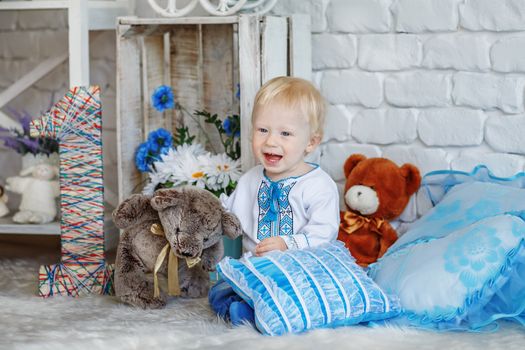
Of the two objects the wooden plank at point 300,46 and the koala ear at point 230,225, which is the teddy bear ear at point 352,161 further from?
the koala ear at point 230,225

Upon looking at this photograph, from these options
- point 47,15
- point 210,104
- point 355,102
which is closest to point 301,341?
point 355,102

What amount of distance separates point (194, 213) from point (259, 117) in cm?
27

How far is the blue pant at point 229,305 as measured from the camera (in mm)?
1604

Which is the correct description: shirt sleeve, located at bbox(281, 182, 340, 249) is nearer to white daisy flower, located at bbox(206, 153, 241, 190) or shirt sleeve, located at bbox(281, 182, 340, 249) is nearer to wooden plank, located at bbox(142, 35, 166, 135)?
white daisy flower, located at bbox(206, 153, 241, 190)

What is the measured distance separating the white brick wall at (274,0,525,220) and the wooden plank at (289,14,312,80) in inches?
2.1

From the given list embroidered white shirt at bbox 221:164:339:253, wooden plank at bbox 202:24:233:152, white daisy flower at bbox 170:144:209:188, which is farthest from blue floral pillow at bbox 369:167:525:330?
wooden plank at bbox 202:24:233:152

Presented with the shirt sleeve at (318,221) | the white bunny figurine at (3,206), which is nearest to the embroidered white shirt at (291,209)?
the shirt sleeve at (318,221)

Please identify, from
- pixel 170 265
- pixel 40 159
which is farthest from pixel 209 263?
pixel 40 159

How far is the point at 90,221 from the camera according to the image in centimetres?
197

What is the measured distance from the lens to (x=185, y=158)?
2.08 metres

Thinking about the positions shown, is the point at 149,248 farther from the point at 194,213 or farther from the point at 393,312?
the point at 393,312

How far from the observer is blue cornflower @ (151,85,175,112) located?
2.15m

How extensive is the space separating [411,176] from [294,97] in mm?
440

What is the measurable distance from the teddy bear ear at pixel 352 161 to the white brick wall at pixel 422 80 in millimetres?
59
